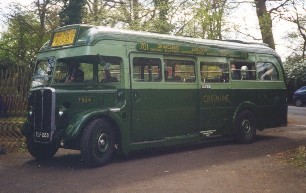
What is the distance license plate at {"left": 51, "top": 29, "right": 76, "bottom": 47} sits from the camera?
30.0 ft

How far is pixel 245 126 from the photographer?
12.4 metres

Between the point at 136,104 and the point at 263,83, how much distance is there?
5.07 meters

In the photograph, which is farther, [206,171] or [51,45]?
[51,45]

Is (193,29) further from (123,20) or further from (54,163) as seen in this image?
(54,163)

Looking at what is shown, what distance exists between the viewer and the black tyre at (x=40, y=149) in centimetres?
945

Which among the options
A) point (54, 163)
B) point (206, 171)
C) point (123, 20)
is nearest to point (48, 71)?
point (54, 163)

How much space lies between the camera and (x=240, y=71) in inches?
489

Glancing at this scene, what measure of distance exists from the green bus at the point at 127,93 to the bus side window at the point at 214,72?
0.09 feet

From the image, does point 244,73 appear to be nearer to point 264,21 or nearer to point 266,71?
point 266,71

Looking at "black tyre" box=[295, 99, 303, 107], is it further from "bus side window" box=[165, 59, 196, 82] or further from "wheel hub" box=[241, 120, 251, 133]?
"bus side window" box=[165, 59, 196, 82]

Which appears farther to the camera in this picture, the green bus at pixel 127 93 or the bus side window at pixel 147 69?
the bus side window at pixel 147 69

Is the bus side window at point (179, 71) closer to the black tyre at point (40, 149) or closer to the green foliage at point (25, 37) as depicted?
the black tyre at point (40, 149)

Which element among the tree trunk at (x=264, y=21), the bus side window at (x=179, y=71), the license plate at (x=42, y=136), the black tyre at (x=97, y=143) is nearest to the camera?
the black tyre at (x=97, y=143)

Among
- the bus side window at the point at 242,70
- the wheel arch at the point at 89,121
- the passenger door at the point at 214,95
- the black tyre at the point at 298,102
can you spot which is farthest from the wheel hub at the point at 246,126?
the black tyre at the point at 298,102
